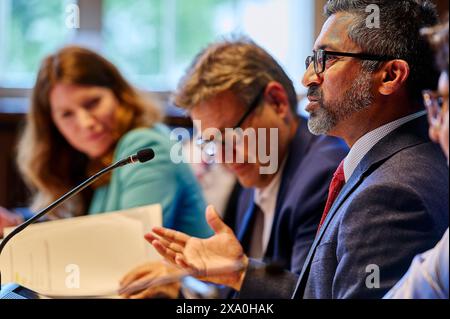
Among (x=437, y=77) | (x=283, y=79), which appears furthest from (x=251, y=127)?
(x=437, y=77)

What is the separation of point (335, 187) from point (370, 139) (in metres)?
0.12

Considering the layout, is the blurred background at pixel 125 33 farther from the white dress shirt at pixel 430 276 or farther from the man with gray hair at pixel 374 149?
the white dress shirt at pixel 430 276

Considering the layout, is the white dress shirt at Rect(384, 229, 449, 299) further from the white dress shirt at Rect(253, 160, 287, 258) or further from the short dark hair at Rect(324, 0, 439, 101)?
the white dress shirt at Rect(253, 160, 287, 258)

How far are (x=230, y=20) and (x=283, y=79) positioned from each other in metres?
2.34

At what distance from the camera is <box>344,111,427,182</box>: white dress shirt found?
109cm

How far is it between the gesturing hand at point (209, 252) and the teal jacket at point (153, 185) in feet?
0.78

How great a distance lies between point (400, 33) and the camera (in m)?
1.09

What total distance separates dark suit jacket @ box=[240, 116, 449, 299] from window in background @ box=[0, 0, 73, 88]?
274cm

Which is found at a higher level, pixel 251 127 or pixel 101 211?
pixel 251 127

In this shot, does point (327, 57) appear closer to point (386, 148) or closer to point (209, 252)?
point (386, 148)

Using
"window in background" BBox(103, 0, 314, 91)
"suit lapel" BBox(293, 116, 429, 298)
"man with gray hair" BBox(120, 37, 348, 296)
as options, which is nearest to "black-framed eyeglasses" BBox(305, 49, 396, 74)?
"suit lapel" BBox(293, 116, 429, 298)

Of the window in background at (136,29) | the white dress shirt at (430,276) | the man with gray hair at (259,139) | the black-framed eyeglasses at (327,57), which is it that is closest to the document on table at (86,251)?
the man with gray hair at (259,139)

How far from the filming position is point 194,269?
136 centimetres

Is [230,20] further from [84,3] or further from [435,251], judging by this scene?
[435,251]
